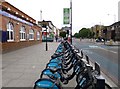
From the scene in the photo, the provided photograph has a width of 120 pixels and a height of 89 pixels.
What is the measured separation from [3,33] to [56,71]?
12704mm

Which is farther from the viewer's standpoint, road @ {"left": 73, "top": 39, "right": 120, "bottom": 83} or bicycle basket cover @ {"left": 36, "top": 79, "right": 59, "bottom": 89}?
road @ {"left": 73, "top": 39, "right": 120, "bottom": 83}

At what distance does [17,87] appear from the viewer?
543cm

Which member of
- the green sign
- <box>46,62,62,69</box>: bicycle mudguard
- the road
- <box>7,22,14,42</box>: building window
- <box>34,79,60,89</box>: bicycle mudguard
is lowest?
the road

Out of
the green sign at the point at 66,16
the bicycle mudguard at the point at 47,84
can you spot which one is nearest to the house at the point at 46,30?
the green sign at the point at 66,16

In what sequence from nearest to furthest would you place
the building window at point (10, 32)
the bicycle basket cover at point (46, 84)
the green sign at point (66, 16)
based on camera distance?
1. the bicycle basket cover at point (46, 84)
2. the building window at point (10, 32)
3. the green sign at point (66, 16)

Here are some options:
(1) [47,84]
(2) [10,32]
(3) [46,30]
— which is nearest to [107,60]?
(1) [47,84]

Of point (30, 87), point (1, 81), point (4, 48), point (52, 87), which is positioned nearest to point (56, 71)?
point (52, 87)

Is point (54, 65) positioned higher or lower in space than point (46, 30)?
lower

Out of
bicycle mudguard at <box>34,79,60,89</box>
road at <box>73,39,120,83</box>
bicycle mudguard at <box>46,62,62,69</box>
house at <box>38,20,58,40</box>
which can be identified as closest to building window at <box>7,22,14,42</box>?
house at <box>38,20,58,40</box>

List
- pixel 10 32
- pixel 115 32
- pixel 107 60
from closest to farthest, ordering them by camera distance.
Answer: pixel 107 60, pixel 10 32, pixel 115 32

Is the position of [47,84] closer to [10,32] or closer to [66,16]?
[10,32]

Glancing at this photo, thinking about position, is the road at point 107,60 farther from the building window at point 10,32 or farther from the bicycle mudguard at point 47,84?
the building window at point 10,32

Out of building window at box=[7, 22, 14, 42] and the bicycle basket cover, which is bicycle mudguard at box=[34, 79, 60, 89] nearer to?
the bicycle basket cover

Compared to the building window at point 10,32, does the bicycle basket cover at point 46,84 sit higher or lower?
lower
